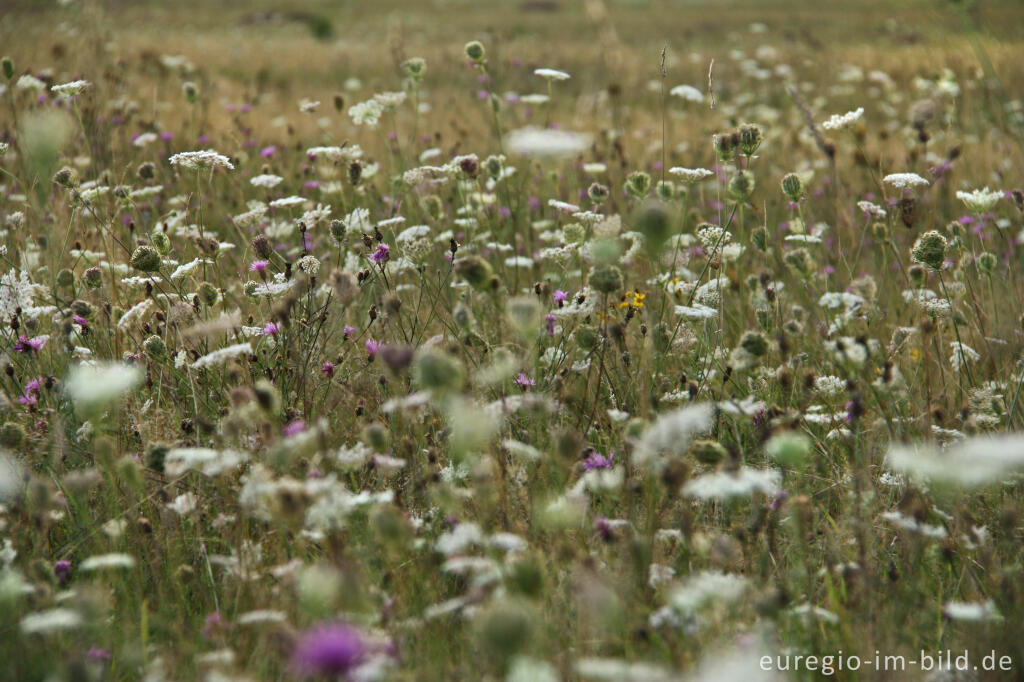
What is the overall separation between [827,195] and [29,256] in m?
4.05

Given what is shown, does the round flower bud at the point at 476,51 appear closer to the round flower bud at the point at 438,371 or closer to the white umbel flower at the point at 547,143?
the white umbel flower at the point at 547,143

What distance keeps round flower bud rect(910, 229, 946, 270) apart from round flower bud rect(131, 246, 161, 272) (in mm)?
2019

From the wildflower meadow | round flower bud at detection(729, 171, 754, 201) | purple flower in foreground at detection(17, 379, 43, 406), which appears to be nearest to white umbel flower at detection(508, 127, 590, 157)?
the wildflower meadow

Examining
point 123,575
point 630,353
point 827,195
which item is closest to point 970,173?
point 827,195

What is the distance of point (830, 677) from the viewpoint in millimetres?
1502

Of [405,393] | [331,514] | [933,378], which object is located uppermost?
[331,514]

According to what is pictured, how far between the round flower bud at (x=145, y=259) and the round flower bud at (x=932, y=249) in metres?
2.02

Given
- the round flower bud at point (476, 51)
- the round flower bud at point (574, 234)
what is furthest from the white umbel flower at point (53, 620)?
the round flower bud at point (476, 51)

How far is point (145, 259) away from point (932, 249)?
2.06 metres

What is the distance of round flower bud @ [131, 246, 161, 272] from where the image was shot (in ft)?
6.75

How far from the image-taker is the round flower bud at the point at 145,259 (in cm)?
206

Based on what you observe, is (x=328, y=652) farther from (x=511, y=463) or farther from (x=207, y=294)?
(x=207, y=294)

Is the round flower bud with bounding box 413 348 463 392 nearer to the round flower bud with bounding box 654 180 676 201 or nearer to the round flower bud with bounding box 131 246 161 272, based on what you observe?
the round flower bud with bounding box 131 246 161 272

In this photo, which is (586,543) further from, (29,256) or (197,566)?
(29,256)
